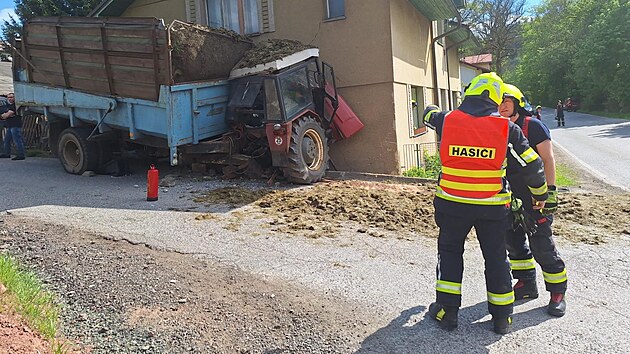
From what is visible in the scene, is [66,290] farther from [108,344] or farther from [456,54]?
[456,54]

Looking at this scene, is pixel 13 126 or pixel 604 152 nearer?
pixel 13 126

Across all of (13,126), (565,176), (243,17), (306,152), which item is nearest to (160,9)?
(243,17)

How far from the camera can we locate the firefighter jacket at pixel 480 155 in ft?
11.9

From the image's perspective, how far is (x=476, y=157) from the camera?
11.9 ft

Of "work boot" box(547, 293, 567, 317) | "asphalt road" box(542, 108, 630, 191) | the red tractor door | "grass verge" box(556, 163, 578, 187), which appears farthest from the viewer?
"asphalt road" box(542, 108, 630, 191)

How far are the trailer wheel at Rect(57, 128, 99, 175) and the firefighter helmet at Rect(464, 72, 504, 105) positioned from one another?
8.37 m

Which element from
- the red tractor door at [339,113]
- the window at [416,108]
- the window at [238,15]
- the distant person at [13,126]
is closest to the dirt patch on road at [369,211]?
the red tractor door at [339,113]

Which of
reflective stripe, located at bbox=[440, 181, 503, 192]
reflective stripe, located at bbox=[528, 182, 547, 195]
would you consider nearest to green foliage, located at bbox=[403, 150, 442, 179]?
reflective stripe, located at bbox=[528, 182, 547, 195]

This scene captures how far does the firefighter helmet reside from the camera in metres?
3.69

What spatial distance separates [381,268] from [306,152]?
4398 mm

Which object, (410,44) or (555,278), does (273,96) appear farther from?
(555,278)

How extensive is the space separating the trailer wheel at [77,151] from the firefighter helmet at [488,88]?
8372 millimetres

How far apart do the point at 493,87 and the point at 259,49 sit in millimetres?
7260

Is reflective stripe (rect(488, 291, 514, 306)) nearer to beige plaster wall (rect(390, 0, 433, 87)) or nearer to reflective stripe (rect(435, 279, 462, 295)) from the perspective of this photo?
reflective stripe (rect(435, 279, 462, 295))
